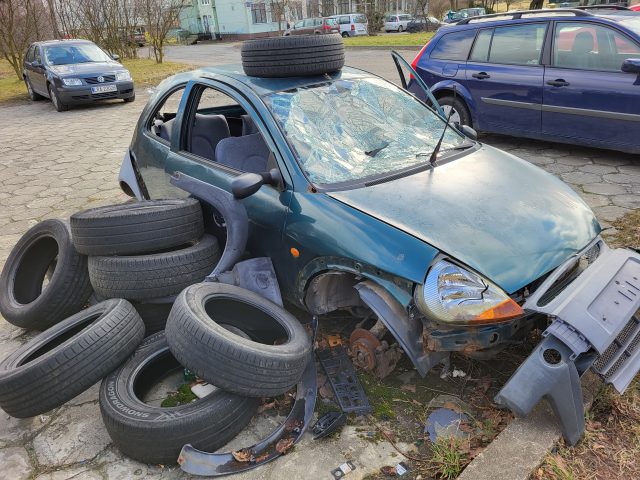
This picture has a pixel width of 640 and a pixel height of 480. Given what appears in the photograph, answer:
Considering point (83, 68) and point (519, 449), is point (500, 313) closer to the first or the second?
point (519, 449)

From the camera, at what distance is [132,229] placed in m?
2.99

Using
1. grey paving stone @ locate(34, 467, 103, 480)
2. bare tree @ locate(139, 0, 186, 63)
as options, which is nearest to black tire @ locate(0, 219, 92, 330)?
grey paving stone @ locate(34, 467, 103, 480)

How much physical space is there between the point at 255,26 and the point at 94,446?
45155 mm

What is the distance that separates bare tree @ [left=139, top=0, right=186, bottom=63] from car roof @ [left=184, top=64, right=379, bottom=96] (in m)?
18.7

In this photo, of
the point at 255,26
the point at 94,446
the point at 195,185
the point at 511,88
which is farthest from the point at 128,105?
the point at 255,26

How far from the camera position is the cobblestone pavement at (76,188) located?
2.52 metres

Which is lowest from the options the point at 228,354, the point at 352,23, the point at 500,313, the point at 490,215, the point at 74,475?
the point at 74,475

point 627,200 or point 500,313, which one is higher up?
point 500,313

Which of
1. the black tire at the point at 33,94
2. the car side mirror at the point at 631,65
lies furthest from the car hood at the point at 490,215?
the black tire at the point at 33,94

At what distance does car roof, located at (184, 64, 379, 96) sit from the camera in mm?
3398

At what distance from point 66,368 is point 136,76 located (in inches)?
655

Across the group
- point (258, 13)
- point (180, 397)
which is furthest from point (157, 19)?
point (258, 13)

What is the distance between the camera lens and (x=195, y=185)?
10.8 feet

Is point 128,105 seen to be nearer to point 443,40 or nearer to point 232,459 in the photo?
point 443,40
